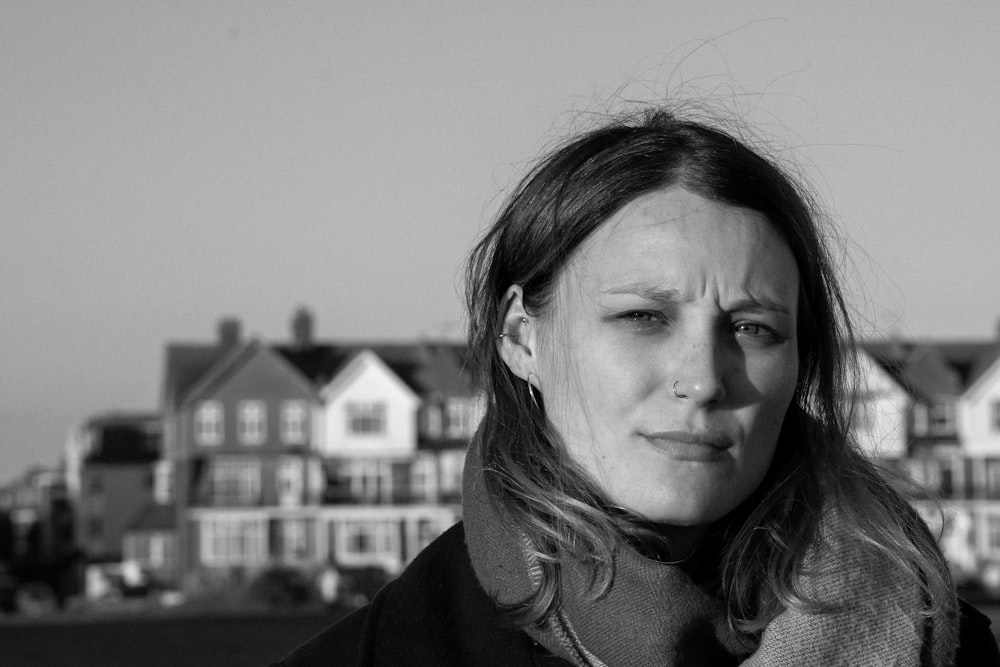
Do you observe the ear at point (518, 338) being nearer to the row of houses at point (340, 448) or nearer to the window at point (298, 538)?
the row of houses at point (340, 448)

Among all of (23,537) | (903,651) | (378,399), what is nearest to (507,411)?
(903,651)

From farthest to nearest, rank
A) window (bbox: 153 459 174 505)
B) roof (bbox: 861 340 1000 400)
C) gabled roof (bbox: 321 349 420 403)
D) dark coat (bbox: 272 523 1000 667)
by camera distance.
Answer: window (bbox: 153 459 174 505)
roof (bbox: 861 340 1000 400)
gabled roof (bbox: 321 349 420 403)
dark coat (bbox: 272 523 1000 667)

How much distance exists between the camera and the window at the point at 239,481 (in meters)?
59.1

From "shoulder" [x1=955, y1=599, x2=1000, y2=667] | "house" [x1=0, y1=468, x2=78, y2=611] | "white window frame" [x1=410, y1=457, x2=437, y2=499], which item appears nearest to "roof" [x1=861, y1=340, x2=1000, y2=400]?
"white window frame" [x1=410, y1=457, x2=437, y2=499]

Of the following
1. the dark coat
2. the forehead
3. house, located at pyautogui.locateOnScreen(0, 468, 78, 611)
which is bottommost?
house, located at pyautogui.locateOnScreen(0, 468, 78, 611)

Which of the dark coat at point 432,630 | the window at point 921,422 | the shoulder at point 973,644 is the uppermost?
the dark coat at point 432,630

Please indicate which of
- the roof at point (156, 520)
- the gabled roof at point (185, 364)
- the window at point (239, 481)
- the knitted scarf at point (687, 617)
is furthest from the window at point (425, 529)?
the knitted scarf at point (687, 617)

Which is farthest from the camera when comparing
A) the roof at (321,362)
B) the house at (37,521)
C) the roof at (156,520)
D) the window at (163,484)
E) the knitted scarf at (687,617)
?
the house at (37,521)

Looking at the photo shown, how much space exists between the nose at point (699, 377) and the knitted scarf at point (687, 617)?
0.90ft

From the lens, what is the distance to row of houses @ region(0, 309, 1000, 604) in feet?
190

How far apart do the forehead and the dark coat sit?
1.89ft

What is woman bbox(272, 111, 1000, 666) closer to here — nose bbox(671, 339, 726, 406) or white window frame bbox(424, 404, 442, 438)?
nose bbox(671, 339, 726, 406)

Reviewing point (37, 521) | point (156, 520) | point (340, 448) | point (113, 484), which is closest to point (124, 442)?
point (113, 484)

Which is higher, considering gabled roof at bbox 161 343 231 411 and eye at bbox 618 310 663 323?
eye at bbox 618 310 663 323
